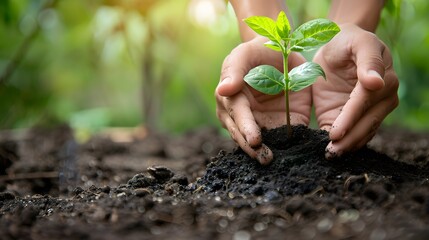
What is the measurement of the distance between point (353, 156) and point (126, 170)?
4.61 ft

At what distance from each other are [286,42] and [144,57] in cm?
337

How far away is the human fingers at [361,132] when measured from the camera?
60.1 inches

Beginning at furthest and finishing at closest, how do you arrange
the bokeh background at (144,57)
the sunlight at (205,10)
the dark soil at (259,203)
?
the bokeh background at (144,57) → the sunlight at (205,10) → the dark soil at (259,203)

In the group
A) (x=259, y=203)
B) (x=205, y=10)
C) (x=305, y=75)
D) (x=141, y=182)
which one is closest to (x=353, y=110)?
(x=305, y=75)

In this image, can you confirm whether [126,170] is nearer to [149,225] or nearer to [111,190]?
[111,190]

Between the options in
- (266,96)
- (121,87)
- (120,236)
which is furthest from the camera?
(121,87)

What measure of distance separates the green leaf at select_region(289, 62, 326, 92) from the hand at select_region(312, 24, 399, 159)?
0.12 meters

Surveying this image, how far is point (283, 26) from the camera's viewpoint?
148cm

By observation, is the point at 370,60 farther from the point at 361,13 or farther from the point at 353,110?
the point at 361,13

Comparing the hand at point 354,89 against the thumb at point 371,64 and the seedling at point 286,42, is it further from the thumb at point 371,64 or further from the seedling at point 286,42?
the seedling at point 286,42

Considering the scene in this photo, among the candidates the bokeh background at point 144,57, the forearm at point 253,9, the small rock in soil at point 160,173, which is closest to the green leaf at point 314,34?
the forearm at point 253,9

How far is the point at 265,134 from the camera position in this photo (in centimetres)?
168

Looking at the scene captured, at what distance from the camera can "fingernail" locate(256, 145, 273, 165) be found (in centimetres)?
154

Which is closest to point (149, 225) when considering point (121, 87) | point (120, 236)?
point (120, 236)
